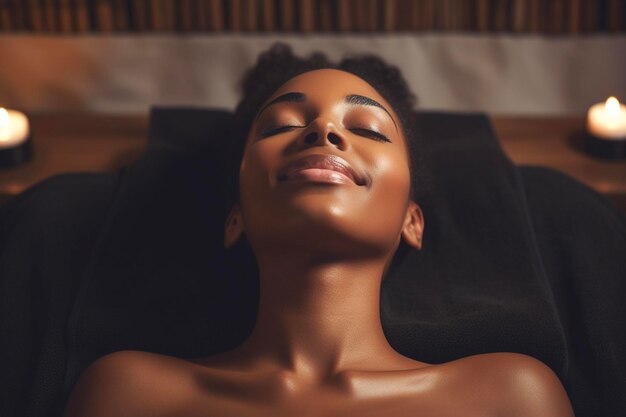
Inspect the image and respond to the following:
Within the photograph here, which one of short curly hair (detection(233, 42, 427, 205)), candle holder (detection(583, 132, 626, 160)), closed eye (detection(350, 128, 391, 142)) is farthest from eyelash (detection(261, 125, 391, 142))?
candle holder (detection(583, 132, 626, 160))

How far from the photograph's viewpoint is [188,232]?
4.73 feet

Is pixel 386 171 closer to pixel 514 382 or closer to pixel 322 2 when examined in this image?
pixel 514 382

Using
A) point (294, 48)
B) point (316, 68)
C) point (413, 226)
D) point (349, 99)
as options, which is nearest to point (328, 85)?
point (349, 99)

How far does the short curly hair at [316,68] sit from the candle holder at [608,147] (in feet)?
1.32

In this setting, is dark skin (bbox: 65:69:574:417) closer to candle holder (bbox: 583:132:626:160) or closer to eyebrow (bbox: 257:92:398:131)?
eyebrow (bbox: 257:92:398:131)

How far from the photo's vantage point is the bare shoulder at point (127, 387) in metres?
1.14

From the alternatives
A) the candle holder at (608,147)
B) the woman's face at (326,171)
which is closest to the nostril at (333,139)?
the woman's face at (326,171)

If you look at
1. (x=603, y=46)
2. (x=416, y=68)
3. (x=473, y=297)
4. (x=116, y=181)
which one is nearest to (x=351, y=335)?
(x=473, y=297)

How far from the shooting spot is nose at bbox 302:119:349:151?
48.1 inches

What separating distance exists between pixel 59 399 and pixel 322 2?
3.57ft

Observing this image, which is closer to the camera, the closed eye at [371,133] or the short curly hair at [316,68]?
the closed eye at [371,133]

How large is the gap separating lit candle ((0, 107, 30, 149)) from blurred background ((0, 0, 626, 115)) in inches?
11.3

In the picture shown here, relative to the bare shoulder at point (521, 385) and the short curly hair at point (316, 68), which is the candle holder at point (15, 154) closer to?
the short curly hair at point (316, 68)

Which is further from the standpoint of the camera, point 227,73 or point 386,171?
point 227,73
